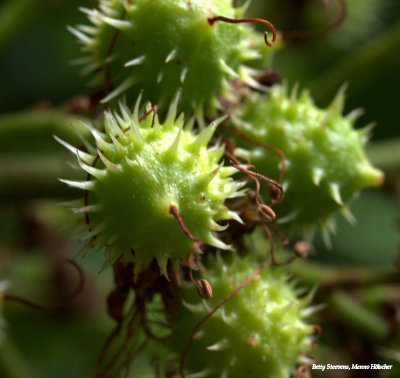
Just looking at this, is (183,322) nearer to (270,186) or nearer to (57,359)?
(270,186)

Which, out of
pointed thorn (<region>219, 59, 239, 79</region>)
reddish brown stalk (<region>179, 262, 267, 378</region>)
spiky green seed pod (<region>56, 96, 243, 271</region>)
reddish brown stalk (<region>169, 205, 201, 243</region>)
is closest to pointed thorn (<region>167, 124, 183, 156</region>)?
spiky green seed pod (<region>56, 96, 243, 271</region>)

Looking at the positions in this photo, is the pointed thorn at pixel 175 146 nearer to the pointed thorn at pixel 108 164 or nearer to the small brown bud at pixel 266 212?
the pointed thorn at pixel 108 164

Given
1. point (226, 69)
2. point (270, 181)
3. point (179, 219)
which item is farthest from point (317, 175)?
point (179, 219)

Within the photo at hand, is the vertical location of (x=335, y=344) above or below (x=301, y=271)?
below

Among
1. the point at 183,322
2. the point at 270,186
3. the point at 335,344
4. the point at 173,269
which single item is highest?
the point at 270,186

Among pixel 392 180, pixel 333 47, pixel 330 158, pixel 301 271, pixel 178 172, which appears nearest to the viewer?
pixel 178 172

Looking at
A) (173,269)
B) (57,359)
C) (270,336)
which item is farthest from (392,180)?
(57,359)

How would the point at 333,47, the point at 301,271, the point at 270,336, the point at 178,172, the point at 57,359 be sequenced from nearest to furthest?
the point at 178,172 → the point at 270,336 → the point at 301,271 → the point at 57,359 → the point at 333,47
